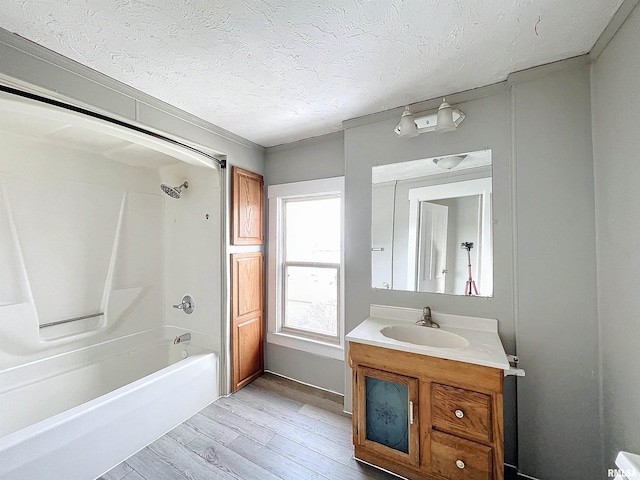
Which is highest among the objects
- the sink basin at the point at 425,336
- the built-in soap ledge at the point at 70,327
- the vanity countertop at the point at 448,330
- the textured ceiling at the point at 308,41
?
the textured ceiling at the point at 308,41

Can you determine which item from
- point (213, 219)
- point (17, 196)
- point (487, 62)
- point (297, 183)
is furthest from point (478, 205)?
point (17, 196)

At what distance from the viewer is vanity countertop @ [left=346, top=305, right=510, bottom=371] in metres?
1.40

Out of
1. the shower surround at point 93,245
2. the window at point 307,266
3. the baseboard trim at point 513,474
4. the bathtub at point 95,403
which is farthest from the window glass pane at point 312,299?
the baseboard trim at point 513,474

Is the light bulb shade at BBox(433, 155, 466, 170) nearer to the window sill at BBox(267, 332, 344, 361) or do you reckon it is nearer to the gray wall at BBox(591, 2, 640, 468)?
the gray wall at BBox(591, 2, 640, 468)

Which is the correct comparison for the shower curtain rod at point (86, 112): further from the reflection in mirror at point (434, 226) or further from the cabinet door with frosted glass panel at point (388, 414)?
the cabinet door with frosted glass panel at point (388, 414)

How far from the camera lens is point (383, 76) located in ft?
5.40

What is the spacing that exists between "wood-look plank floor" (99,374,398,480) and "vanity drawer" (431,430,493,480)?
335 mm

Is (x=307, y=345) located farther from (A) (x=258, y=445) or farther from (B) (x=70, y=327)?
(B) (x=70, y=327)

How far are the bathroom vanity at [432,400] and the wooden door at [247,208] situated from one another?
144cm

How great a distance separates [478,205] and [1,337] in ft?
11.5

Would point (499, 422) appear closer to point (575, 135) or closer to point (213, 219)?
point (575, 135)

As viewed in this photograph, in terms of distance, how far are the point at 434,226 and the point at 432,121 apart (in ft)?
2.46

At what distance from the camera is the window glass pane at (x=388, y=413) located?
Answer: 1.58 m

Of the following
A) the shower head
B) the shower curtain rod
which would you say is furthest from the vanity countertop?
the shower head
